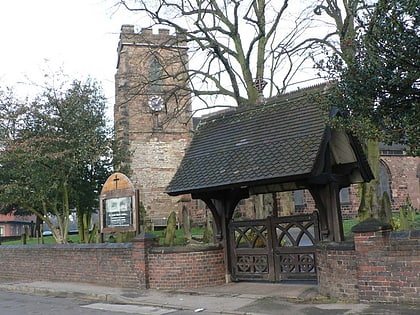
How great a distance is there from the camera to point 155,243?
1320 centimetres

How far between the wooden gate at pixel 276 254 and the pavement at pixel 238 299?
29 centimetres

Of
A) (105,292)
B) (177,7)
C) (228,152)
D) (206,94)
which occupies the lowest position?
(105,292)

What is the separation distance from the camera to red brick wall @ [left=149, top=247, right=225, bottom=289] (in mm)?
12344

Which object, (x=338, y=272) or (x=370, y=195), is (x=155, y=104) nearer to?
(x=370, y=195)

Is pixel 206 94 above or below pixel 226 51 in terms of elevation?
below

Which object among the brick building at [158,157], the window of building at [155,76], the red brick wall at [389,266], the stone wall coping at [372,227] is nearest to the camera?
the red brick wall at [389,266]

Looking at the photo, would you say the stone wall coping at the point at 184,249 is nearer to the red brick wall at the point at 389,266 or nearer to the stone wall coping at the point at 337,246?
the stone wall coping at the point at 337,246

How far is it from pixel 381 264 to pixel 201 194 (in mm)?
5234

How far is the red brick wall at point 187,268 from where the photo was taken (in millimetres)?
12344

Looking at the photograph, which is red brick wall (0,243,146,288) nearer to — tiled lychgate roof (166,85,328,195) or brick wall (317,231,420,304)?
tiled lychgate roof (166,85,328,195)

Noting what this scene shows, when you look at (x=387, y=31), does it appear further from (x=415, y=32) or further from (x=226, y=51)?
(x=226, y=51)

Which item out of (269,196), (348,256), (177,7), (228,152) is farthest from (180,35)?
(348,256)

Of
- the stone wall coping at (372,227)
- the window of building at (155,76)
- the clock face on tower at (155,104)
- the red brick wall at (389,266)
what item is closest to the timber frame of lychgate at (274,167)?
the stone wall coping at (372,227)

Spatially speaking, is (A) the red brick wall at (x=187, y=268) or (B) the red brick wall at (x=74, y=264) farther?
(B) the red brick wall at (x=74, y=264)
